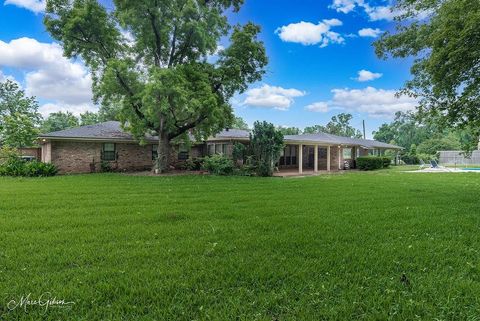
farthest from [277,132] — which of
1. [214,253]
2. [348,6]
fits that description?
[214,253]

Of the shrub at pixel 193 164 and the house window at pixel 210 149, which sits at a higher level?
the house window at pixel 210 149

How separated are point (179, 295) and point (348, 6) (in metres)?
15.7

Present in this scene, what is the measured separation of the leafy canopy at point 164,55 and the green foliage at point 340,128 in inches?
2040

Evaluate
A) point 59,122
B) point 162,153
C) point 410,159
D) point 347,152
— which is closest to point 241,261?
point 162,153

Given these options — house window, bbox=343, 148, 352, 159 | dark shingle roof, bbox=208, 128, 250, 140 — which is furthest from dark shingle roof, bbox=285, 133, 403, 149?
dark shingle roof, bbox=208, 128, 250, 140

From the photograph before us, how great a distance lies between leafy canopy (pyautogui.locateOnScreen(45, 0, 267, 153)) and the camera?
14836 mm

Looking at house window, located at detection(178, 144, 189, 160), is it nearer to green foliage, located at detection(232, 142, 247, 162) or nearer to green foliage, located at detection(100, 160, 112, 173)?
green foliage, located at detection(100, 160, 112, 173)

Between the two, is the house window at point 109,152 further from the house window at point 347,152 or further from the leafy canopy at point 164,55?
the house window at point 347,152

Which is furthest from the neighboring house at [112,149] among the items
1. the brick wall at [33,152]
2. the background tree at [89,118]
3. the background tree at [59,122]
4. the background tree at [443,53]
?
the background tree at [59,122]

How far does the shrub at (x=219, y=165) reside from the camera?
1659 centimetres

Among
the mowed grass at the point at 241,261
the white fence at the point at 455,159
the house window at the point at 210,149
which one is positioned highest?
the house window at the point at 210,149

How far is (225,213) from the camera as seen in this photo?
6.84m

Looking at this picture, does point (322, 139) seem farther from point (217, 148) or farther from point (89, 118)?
point (89, 118)

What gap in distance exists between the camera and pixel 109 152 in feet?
61.7
